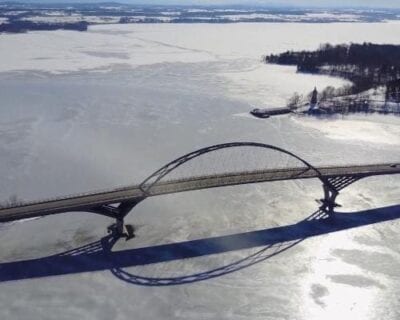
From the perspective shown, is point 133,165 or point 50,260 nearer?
point 50,260

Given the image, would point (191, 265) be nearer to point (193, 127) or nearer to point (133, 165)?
point (133, 165)

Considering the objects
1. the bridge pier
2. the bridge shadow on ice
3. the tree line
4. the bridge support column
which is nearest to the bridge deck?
the bridge pier

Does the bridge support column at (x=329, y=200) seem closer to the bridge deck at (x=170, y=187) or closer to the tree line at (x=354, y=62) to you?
the bridge deck at (x=170, y=187)

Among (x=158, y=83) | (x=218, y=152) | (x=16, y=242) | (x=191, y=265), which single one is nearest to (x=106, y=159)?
(x=218, y=152)

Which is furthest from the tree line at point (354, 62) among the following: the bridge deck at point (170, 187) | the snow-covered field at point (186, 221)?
the bridge deck at point (170, 187)

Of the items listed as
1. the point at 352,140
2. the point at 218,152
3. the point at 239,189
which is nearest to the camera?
the point at 239,189

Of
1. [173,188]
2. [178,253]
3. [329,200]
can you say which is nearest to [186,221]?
[173,188]

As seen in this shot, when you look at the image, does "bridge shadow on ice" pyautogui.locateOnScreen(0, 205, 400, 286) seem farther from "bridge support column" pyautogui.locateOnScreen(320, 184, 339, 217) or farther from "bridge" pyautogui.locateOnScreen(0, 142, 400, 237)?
"bridge" pyautogui.locateOnScreen(0, 142, 400, 237)

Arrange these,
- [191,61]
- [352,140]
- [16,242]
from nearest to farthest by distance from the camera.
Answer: [16,242], [352,140], [191,61]
